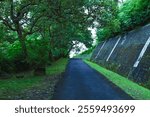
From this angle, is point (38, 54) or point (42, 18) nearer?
point (38, 54)

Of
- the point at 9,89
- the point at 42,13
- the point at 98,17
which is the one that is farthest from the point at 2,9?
the point at 9,89

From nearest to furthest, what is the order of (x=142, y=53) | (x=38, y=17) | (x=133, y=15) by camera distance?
(x=142, y=53)
(x=38, y=17)
(x=133, y=15)

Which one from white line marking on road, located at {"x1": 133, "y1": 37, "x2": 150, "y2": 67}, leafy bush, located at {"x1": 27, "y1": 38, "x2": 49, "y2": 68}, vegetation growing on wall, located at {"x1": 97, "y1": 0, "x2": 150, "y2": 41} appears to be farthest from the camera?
vegetation growing on wall, located at {"x1": 97, "y1": 0, "x2": 150, "y2": 41}

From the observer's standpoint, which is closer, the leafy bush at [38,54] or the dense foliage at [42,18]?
the dense foliage at [42,18]

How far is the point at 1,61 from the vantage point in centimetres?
3048

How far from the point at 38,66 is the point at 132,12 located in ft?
42.5

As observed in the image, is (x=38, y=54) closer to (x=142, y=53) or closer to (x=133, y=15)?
(x=142, y=53)

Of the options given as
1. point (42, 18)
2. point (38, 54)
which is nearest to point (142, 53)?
point (38, 54)

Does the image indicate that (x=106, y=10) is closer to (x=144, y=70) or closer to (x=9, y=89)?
(x=144, y=70)

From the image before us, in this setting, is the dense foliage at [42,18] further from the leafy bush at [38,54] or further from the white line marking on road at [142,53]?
the white line marking on road at [142,53]

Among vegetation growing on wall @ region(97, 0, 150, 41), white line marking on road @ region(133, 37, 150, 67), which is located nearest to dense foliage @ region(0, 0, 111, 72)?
vegetation growing on wall @ region(97, 0, 150, 41)

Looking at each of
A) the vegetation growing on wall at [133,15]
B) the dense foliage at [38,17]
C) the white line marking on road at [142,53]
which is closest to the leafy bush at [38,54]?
the dense foliage at [38,17]

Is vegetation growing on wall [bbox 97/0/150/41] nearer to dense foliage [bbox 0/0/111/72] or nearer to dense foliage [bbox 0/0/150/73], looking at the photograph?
dense foliage [bbox 0/0/150/73]

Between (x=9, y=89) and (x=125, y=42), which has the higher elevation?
(x=125, y=42)
